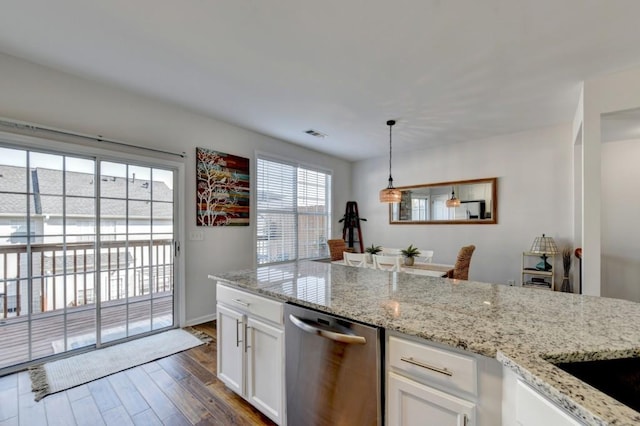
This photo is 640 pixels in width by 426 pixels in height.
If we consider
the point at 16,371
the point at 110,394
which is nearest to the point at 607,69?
the point at 110,394

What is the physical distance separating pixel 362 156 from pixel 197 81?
374 cm

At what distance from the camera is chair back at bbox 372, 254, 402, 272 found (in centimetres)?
332

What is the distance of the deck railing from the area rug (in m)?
0.49

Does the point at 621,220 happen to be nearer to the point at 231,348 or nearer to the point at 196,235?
the point at 231,348

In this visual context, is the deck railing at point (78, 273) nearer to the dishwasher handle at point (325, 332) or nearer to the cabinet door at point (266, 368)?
the cabinet door at point (266, 368)

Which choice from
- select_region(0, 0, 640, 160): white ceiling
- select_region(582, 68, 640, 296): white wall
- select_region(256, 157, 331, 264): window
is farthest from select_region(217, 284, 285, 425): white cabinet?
select_region(582, 68, 640, 296): white wall

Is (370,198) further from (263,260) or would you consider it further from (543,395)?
(543,395)

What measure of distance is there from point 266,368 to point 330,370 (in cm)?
Answer: 57

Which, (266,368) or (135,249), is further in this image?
(135,249)

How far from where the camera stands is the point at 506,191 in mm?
4453

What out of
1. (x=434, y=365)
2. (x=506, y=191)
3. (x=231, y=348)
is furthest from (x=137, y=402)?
(x=506, y=191)

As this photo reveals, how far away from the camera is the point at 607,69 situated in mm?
2537

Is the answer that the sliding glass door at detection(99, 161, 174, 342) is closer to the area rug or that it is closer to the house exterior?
the house exterior

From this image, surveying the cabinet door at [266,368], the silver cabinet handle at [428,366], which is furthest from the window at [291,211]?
the silver cabinet handle at [428,366]
